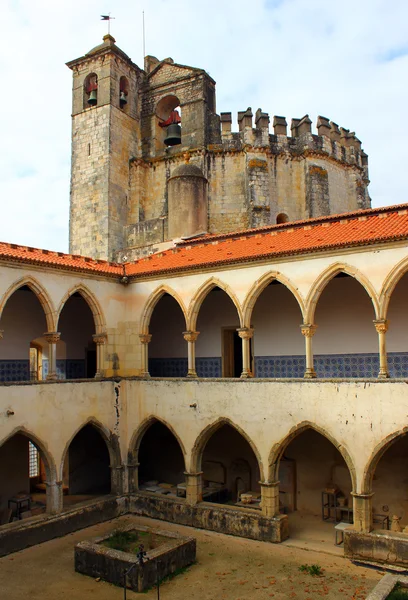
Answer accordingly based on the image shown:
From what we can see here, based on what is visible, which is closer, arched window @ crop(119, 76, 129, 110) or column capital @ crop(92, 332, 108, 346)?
column capital @ crop(92, 332, 108, 346)

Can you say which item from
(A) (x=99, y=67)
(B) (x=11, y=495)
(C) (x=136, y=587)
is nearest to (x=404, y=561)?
(C) (x=136, y=587)

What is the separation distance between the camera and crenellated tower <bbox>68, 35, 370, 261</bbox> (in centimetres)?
2411

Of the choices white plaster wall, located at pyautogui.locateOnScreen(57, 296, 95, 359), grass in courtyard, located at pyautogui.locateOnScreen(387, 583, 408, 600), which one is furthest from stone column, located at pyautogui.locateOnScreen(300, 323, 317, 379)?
white plaster wall, located at pyautogui.locateOnScreen(57, 296, 95, 359)

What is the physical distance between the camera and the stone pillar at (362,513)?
11.4 metres

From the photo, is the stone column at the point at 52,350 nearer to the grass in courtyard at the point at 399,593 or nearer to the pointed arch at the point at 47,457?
the pointed arch at the point at 47,457

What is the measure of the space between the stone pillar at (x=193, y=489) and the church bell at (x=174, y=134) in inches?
651

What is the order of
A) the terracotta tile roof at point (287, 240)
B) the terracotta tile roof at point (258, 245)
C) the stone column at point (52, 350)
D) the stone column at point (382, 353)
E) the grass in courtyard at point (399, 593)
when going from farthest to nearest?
the stone column at point (52, 350) → the terracotta tile roof at point (258, 245) → the terracotta tile roof at point (287, 240) → the stone column at point (382, 353) → the grass in courtyard at point (399, 593)

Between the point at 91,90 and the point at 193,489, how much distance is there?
63.8ft

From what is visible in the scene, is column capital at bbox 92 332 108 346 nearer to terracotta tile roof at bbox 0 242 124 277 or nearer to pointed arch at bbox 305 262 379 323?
terracotta tile roof at bbox 0 242 124 277

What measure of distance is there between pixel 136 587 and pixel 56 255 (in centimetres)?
808

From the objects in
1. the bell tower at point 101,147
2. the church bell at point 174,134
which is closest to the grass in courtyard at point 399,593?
the bell tower at point 101,147

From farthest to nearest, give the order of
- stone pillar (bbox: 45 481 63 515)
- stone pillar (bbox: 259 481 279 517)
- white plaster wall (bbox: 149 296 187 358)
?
1. white plaster wall (bbox: 149 296 187 358)
2. stone pillar (bbox: 45 481 63 515)
3. stone pillar (bbox: 259 481 279 517)

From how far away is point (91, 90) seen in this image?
2608cm

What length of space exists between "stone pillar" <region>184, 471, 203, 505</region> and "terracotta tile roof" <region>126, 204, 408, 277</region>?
203 inches
